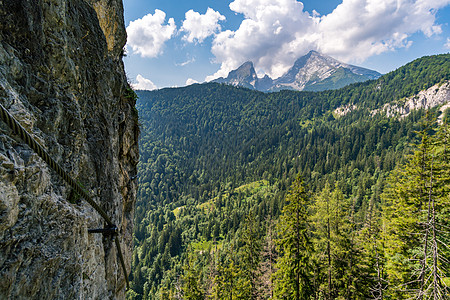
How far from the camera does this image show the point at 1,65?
3.68 m

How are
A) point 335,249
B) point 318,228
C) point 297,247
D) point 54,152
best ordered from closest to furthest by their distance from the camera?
1. point 54,152
2. point 297,247
3. point 335,249
4. point 318,228

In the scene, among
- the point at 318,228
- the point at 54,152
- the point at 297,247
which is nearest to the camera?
the point at 54,152

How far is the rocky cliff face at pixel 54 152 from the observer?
10.7 feet

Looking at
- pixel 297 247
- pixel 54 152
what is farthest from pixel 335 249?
pixel 54 152

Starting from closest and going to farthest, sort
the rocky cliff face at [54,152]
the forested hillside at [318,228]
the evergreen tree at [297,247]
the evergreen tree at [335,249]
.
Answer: the rocky cliff face at [54,152]
the forested hillside at [318,228]
the evergreen tree at [297,247]
the evergreen tree at [335,249]

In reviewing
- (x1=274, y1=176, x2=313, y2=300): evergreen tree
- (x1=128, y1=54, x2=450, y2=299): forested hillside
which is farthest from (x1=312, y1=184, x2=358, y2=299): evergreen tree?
(x1=274, y1=176, x2=313, y2=300): evergreen tree

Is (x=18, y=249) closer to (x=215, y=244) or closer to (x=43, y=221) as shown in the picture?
(x=43, y=221)

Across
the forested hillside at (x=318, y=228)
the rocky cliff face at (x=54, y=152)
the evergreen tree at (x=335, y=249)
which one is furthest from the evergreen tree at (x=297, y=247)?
the rocky cliff face at (x=54, y=152)

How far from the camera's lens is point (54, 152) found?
195 inches

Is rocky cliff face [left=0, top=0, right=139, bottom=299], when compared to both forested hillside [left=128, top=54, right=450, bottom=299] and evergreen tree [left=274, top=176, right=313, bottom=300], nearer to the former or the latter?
forested hillside [left=128, top=54, right=450, bottom=299]

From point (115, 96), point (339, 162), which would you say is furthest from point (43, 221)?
point (339, 162)

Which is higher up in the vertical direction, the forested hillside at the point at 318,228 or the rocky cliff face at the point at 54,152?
the rocky cliff face at the point at 54,152

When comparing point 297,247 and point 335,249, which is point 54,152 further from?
point 335,249

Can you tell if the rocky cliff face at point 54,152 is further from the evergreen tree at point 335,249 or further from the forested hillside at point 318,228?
the evergreen tree at point 335,249
